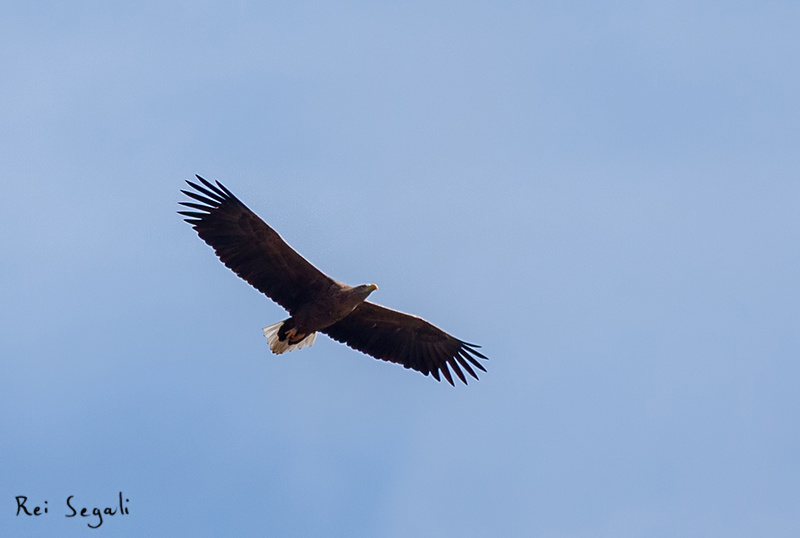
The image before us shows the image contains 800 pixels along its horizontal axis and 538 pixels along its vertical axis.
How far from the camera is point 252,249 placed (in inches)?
568

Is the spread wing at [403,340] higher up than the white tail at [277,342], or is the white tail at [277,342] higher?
the spread wing at [403,340]

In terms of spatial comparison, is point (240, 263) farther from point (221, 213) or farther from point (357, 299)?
point (357, 299)

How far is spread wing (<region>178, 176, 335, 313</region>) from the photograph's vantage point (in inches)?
562

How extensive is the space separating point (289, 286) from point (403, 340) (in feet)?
6.69

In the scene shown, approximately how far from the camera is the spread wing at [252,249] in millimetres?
14281

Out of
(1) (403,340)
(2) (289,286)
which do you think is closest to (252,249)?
(2) (289,286)

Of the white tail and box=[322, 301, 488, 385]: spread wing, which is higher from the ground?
box=[322, 301, 488, 385]: spread wing

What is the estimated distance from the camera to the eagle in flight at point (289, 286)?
1424 cm

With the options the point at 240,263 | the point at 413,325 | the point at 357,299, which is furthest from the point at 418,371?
the point at 240,263

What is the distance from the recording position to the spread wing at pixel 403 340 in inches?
595

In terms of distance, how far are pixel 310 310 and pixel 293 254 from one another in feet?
2.72

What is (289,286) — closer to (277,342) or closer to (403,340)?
(277,342)

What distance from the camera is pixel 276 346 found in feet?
48.9

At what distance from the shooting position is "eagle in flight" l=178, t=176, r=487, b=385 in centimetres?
1424
